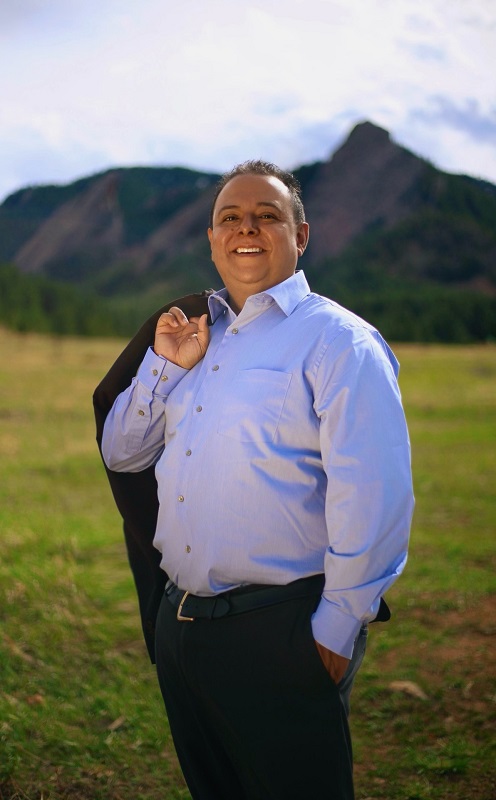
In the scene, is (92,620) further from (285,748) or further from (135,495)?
(285,748)

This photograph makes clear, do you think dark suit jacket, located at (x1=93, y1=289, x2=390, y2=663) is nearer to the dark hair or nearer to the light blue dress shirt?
the light blue dress shirt

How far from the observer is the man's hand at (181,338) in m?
2.38

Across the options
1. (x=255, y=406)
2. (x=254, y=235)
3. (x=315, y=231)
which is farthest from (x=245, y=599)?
(x=315, y=231)

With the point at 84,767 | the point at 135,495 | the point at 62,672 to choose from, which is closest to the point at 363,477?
the point at 135,495

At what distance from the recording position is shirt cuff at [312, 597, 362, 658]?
1901 millimetres

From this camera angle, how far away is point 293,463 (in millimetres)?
2041

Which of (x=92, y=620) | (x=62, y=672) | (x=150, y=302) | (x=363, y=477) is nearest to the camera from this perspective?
(x=363, y=477)

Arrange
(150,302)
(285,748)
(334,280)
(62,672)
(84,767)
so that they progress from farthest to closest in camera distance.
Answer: (150,302)
(334,280)
(62,672)
(84,767)
(285,748)

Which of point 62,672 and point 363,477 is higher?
point 363,477

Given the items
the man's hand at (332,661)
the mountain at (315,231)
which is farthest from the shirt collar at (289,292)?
the mountain at (315,231)

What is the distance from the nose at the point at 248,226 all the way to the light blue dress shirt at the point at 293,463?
0.54 feet

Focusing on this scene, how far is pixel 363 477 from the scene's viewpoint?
1.91 m

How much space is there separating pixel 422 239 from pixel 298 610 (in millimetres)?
89769

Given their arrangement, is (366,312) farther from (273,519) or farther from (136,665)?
(273,519)
